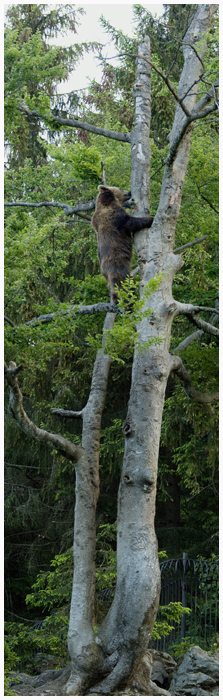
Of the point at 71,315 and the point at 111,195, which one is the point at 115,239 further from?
the point at 71,315

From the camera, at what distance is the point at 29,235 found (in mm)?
5191

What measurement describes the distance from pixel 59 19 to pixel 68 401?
8264 millimetres

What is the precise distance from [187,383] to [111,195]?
215cm

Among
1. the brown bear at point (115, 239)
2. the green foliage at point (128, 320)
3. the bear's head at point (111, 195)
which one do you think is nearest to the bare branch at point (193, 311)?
the brown bear at point (115, 239)

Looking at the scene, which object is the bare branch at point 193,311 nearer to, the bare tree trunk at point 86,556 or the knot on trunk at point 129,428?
the bare tree trunk at point 86,556

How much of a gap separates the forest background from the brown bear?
47 cm

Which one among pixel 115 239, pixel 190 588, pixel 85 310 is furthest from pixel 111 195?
pixel 190 588

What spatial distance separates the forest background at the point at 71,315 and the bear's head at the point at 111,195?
0.27 metres

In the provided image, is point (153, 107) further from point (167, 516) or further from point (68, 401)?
point (167, 516)

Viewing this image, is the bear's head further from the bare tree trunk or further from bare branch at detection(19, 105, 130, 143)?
the bare tree trunk

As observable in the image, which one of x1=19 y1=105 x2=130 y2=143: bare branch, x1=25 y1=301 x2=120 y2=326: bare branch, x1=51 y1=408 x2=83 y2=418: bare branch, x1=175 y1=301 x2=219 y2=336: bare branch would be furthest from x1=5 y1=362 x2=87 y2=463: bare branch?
x1=19 y1=105 x2=130 y2=143: bare branch

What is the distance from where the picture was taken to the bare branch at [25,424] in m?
5.52

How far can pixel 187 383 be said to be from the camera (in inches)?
271

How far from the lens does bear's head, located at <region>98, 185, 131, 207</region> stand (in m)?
6.63
